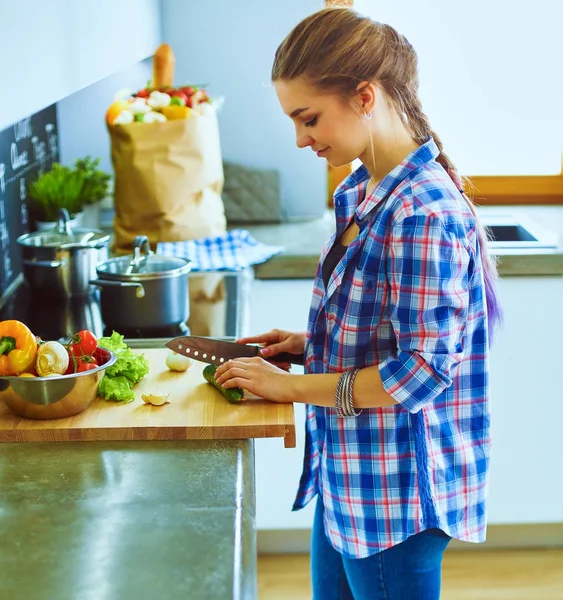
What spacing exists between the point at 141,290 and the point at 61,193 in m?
0.73

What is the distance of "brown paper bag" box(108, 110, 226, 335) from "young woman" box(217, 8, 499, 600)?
88cm

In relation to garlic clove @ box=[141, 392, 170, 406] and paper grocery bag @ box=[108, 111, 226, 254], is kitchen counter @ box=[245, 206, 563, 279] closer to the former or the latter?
paper grocery bag @ box=[108, 111, 226, 254]

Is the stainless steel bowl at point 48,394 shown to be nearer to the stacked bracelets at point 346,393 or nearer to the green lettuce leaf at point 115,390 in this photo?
the green lettuce leaf at point 115,390

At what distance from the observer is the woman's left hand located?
4.25ft

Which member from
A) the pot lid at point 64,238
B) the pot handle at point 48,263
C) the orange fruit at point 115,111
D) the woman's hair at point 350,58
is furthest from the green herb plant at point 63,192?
the woman's hair at point 350,58

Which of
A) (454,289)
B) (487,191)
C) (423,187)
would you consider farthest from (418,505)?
(487,191)

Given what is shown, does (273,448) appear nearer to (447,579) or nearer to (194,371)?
(447,579)

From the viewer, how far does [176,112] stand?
88.7 inches

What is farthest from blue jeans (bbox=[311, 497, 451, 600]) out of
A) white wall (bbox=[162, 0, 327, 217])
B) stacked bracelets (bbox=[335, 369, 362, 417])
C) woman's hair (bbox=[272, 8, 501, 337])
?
white wall (bbox=[162, 0, 327, 217])

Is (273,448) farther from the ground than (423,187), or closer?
closer

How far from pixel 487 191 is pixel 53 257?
159cm

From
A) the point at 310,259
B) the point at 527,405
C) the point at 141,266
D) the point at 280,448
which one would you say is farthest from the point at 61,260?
the point at 527,405

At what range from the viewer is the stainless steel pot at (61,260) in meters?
1.88

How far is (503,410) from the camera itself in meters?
2.39
